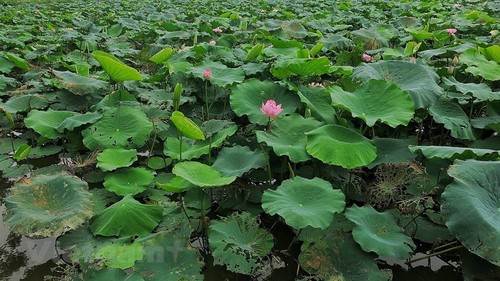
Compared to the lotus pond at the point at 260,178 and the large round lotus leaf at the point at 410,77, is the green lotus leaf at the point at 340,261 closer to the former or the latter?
the lotus pond at the point at 260,178

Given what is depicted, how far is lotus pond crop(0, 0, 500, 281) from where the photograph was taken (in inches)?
70.3

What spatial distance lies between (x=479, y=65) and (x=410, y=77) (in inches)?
23.5

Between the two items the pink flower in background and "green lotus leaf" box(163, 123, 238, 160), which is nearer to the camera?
"green lotus leaf" box(163, 123, 238, 160)

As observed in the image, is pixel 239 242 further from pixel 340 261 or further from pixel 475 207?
pixel 475 207

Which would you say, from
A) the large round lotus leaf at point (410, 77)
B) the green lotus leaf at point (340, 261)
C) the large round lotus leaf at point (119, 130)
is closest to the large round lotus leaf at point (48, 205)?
the large round lotus leaf at point (119, 130)

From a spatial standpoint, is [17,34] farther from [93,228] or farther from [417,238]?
[417,238]

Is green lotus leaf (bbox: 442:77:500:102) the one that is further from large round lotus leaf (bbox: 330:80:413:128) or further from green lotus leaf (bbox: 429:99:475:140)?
large round lotus leaf (bbox: 330:80:413:128)

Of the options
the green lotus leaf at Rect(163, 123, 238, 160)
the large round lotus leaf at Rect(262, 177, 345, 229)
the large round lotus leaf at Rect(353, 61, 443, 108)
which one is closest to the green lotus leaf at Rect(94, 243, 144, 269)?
the large round lotus leaf at Rect(262, 177, 345, 229)

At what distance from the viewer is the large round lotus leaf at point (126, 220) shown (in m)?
1.96

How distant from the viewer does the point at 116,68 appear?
8.90 feet

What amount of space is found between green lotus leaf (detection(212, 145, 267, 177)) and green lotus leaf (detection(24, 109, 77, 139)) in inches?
44.9

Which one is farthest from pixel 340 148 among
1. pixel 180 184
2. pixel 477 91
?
pixel 477 91

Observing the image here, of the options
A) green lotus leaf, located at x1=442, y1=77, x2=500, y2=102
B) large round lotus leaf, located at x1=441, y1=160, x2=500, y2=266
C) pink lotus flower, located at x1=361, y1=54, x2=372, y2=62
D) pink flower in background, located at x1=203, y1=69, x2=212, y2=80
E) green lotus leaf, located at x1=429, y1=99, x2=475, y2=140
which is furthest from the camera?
pink lotus flower, located at x1=361, y1=54, x2=372, y2=62

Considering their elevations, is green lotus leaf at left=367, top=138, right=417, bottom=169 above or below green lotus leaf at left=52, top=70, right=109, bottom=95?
above
